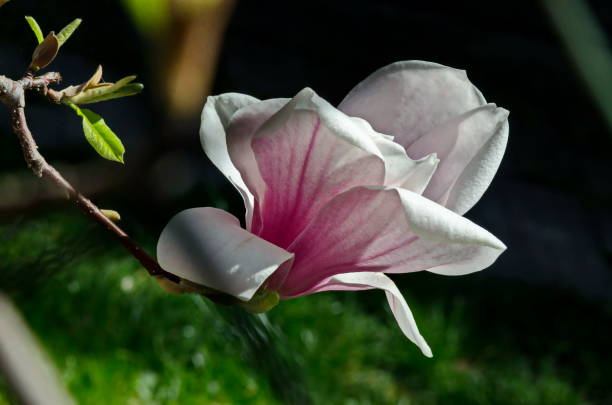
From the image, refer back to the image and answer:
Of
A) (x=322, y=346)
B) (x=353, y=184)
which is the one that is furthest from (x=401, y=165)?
(x=322, y=346)

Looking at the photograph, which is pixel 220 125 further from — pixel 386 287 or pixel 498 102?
pixel 498 102

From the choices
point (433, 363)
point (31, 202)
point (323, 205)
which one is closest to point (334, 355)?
point (433, 363)

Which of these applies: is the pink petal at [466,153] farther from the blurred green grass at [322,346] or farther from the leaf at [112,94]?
the blurred green grass at [322,346]

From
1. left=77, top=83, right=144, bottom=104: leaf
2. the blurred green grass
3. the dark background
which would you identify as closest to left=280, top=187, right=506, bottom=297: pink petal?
left=77, top=83, right=144, bottom=104: leaf

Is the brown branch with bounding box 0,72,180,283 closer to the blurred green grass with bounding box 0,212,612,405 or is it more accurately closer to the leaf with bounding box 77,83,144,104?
the leaf with bounding box 77,83,144,104

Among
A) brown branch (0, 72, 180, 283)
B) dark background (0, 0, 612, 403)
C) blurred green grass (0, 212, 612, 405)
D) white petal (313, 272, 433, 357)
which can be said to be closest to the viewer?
brown branch (0, 72, 180, 283)

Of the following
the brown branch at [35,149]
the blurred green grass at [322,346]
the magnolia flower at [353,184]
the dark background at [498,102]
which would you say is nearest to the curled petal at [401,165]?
the magnolia flower at [353,184]

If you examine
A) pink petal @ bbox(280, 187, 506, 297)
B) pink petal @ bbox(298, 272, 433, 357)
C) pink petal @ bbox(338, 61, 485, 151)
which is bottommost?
pink petal @ bbox(298, 272, 433, 357)

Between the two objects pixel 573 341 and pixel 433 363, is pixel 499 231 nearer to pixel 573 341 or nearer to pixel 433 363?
pixel 573 341
